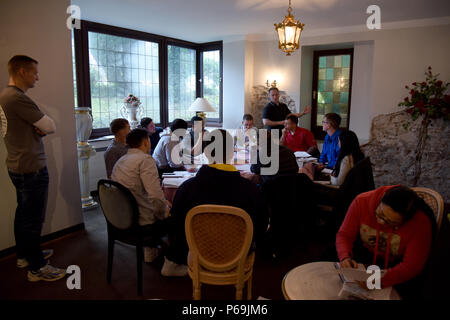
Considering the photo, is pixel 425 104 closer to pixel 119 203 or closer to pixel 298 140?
pixel 298 140

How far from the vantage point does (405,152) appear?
5.24 metres

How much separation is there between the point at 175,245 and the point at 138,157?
67cm

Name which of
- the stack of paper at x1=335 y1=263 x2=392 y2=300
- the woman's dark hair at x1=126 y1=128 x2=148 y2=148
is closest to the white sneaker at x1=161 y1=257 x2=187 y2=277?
the woman's dark hair at x1=126 y1=128 x2=148 y2=148

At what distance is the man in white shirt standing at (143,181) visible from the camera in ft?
7.72

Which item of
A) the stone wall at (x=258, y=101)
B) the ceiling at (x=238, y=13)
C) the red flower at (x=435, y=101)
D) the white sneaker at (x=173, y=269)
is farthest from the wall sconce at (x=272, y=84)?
the white sneaker at (x=173, y=269)

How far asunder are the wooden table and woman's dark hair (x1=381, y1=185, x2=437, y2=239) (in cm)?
37

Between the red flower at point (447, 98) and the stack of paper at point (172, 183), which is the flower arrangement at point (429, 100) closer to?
the red flower at point (447, 98)

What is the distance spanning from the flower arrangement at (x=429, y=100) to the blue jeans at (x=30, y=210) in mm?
4776

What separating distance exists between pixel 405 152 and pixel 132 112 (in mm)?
4381

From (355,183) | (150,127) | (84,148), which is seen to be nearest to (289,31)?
(355,183)

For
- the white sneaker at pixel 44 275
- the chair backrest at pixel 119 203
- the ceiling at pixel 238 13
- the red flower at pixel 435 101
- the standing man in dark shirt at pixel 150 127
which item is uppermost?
the ceiling at pixel 238 13

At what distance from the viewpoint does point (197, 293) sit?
6.40 ft

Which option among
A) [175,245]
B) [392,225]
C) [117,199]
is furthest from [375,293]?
[117,199]

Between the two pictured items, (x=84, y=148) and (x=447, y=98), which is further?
(x=447, y=98)
